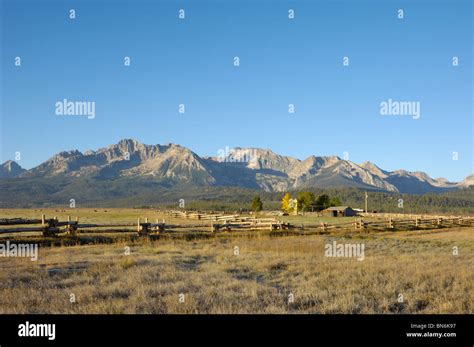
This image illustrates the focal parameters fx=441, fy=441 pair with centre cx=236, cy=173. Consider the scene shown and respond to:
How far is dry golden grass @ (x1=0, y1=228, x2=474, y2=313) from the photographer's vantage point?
30.6 ft

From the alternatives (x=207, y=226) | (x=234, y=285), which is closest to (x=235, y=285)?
(x=234, y=285)

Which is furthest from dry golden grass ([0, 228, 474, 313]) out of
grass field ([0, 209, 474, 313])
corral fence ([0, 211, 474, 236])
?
corral fence ([0, 211, 474, 236])

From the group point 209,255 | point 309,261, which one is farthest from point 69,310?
point 209,255

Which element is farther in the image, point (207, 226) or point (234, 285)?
point (207, 226)

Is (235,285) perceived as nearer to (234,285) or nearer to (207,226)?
(234,285)

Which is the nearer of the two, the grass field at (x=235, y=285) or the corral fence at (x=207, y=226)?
the grass field at (x=235, y=285)

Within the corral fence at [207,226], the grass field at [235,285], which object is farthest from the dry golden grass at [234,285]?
the corral fence at [207,226]

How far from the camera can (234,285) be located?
11703 millimetres

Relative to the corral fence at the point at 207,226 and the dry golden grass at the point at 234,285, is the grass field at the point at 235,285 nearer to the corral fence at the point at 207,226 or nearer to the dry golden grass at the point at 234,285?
the dry golden grass at the point at 234,285

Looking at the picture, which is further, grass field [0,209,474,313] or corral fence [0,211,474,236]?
corral fence [0,211,474,236]

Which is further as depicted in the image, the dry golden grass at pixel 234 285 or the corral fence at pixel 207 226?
the corral fence at pixel 207 226

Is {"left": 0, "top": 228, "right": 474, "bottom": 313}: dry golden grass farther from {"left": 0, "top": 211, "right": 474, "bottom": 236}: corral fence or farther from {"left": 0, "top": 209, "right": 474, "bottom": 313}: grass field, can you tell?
{"left": 0, "top": 211, "right": 474, "bottom": 236}: corral fence

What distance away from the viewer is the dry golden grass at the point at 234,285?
932cm
